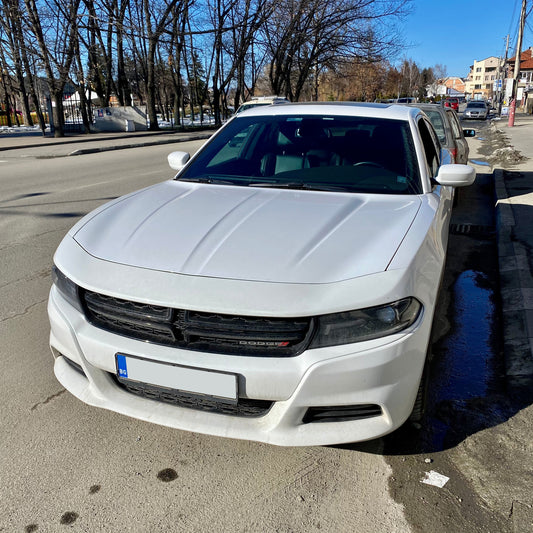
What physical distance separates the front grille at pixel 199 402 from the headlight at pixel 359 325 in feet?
1.27

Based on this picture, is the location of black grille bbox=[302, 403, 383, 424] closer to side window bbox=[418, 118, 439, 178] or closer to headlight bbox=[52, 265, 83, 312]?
headlight bbox=[52, 265, 83, 312]

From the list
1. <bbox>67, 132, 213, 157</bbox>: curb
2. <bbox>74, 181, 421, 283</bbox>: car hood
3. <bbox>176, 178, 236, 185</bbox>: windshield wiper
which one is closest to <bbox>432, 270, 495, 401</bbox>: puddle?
<bbox>74, 181, 421, 283</bbox>: car hood

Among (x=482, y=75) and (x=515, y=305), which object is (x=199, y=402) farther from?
(x=482, y=75)

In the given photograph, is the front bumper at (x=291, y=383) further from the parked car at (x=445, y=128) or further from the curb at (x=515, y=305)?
the parked car at (x=445, y=128)

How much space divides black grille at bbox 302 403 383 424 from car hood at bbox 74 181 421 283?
0.55 m

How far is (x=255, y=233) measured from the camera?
8.25 ft

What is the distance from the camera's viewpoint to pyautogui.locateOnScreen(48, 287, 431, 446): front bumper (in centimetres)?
207

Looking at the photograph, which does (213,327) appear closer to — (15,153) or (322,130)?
(322,130)

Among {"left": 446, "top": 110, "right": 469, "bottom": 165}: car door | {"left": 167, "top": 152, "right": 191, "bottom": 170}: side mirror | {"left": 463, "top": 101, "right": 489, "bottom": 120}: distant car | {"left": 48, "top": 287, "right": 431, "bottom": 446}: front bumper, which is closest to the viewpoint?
{"left": 48, "top": 287, "right": 431, "bottom": 446}: front bumper

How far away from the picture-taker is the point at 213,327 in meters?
2.13

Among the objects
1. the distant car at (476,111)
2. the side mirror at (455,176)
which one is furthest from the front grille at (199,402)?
the distant car at (476,111)

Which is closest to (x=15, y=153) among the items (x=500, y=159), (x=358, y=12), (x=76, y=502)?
(x=500, y=159)

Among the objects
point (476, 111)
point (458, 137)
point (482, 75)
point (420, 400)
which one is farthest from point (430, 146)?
point (482, 75)

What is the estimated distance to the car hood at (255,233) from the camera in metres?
2.22
